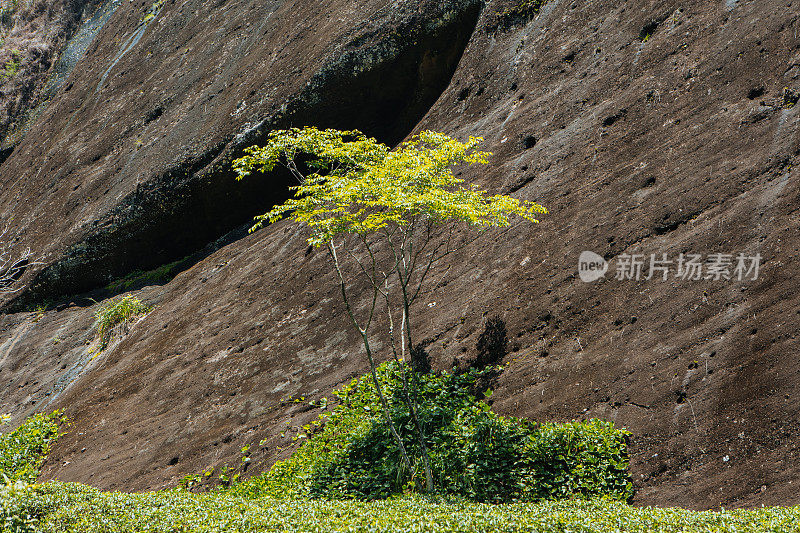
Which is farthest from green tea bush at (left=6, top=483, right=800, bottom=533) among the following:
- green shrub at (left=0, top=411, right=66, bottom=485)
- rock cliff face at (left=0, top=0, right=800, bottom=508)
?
green shrub at (left=0, top=411, right=66, bottom=485)

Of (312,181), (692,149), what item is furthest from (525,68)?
(312,181)

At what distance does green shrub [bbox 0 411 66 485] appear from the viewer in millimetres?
10359

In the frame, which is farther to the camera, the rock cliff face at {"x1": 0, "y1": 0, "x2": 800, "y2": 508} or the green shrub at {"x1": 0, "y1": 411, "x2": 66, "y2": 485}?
the green shrub at {"x1": 0, "y1": 411, "x2": 66, "y2": 485}

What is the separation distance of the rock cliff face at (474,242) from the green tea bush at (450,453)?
1.07 feet

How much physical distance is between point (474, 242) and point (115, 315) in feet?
28.3

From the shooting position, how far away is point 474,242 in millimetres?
9344

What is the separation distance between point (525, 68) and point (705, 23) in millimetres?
3162

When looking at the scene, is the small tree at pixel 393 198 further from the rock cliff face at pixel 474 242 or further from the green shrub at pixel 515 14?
the green shrub at pixel 515 14

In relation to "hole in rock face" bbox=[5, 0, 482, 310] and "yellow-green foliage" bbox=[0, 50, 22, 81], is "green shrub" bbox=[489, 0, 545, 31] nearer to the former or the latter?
"hole in rock face" bbox=[5, 0, 482, 310]

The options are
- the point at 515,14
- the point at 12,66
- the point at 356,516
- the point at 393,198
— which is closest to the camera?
the point at 356,516

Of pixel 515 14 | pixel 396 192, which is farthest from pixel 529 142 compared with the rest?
pixel 396 192

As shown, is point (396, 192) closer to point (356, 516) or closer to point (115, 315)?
point (356, 516)

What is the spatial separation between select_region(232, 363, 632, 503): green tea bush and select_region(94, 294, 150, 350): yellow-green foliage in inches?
273

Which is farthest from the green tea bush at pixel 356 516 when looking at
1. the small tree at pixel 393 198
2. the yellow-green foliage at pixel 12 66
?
the yellow-green foliage at pixel 12 66
